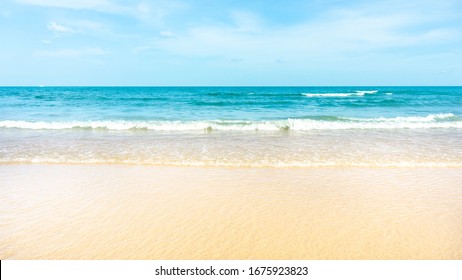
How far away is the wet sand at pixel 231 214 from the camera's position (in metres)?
3.49

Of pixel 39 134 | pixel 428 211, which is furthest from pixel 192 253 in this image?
pixel 39 134

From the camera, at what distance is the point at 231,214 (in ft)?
14.4

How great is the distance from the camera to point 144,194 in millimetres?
5242

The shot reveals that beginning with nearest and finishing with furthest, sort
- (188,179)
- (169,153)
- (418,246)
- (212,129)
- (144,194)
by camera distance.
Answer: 1. (418,246)
2. (144,194)
3. (188,179)
4. (169,153)
5. (212,129)

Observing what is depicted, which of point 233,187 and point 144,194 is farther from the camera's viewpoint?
point 233,187

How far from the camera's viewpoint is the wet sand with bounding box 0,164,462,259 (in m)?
3.49

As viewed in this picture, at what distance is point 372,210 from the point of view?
4.52 metres

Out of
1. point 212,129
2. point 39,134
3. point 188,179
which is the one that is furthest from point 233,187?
point 39,134

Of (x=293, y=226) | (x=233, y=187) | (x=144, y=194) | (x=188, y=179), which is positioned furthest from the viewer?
(x=188, y=179)

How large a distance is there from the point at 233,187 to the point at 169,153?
345cm

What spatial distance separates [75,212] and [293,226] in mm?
3394

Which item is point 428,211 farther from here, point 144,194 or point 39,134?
point 39,134
